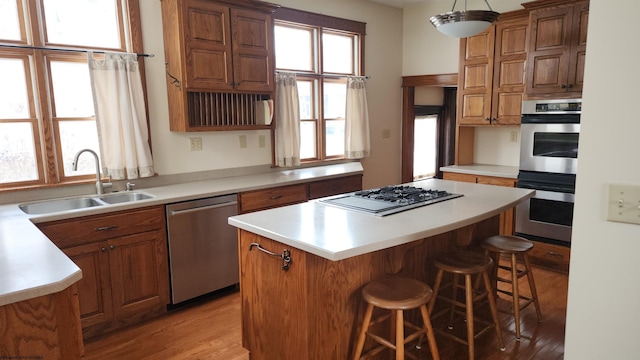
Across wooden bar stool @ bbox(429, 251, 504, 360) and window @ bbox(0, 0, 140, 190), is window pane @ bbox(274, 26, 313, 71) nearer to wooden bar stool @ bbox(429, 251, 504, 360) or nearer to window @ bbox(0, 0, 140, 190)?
window @ bbox(0, 0, 140, 190)

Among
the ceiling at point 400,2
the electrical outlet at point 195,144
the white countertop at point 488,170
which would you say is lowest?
the white countertop at point 488,170

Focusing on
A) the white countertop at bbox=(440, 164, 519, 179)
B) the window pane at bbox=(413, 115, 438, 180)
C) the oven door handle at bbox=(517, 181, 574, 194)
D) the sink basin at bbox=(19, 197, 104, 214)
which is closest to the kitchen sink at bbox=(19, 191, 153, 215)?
the sink basin at bbox=(19, 197, 104, 214)

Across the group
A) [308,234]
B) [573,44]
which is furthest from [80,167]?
[573,44]

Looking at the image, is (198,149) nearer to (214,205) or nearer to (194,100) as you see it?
(194,100)

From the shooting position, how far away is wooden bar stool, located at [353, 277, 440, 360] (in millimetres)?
1837

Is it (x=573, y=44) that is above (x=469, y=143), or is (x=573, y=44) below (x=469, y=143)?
above

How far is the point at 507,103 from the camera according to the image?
411cm

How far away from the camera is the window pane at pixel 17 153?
2792 millimetres

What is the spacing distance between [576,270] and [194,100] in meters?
3.01

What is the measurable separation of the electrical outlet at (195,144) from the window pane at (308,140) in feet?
4.04

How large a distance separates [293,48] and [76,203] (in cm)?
259

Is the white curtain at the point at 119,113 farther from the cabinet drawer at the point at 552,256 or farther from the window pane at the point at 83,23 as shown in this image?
the cabinet drawer at the point at 552,256

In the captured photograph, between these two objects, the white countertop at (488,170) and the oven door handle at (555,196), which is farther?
the white countertop at (488,170)

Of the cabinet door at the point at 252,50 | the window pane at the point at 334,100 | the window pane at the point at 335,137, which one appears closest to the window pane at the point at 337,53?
the window pane at the point at 334,100
